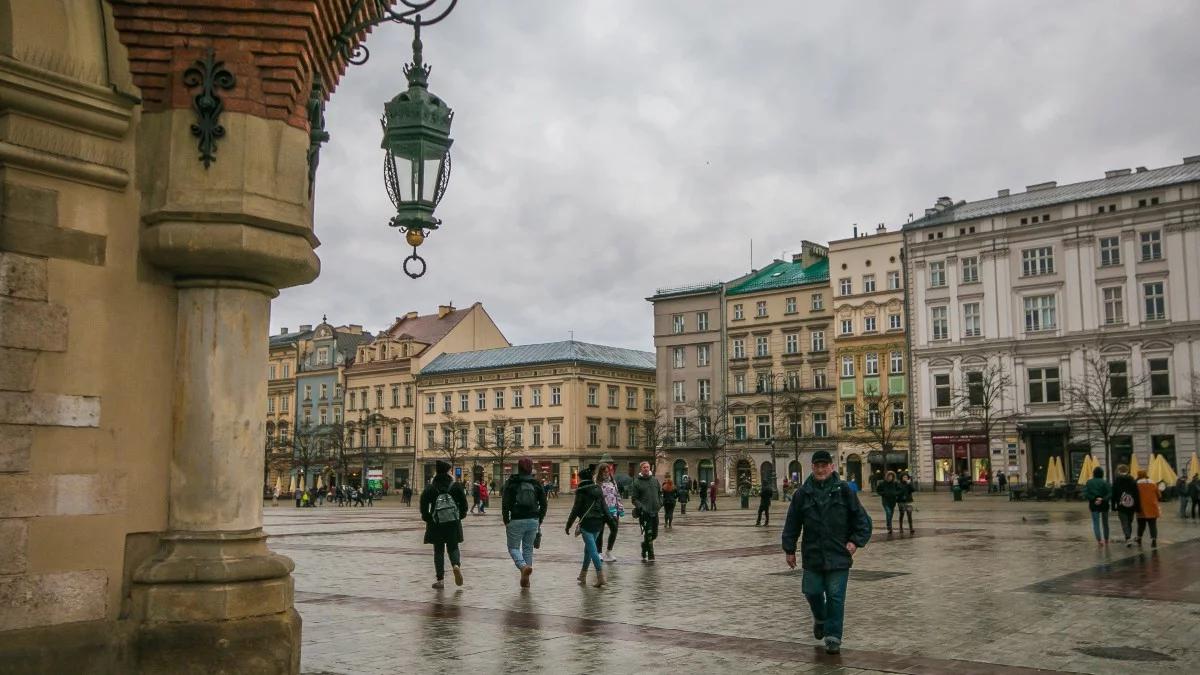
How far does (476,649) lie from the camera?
9.34 metres

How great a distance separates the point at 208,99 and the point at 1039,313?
200ft

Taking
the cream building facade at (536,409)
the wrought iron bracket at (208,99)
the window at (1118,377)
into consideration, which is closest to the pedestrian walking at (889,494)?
the wrought iron bracket at (208,99)

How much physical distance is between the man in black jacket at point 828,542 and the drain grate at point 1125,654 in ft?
6.89

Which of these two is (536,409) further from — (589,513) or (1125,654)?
(1125,654)

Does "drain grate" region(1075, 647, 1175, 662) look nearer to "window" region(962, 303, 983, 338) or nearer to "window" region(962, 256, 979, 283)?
"window" region(962, 303, 983, 338)

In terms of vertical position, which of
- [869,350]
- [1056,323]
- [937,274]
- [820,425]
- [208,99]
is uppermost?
[937,274]

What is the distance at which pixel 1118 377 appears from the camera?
189 feet

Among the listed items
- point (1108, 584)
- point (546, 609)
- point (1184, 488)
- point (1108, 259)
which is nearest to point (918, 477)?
point (1108, 259)

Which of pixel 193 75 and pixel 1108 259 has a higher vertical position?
pixel 1108 259

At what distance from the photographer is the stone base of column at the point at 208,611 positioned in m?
5.97

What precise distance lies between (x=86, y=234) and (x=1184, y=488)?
33583 millimetres

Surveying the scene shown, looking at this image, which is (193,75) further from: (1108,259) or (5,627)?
(1108,259)

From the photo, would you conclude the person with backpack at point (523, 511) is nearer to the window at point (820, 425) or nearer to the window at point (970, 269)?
the window at point (970, 269)

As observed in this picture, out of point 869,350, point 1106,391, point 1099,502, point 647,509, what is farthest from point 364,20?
point 869,350
